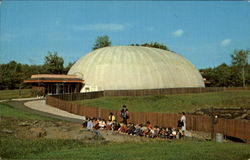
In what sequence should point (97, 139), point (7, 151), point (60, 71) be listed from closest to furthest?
point (7, 151) < point (97, 139) < point (60, 71)

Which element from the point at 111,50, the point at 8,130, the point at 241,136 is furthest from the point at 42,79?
the point at 241,136

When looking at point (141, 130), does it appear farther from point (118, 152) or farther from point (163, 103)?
point (163, 103)

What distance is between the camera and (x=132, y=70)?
73750 millimetres

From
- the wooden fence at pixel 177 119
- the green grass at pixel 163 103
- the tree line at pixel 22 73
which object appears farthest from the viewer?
the tree line at pixel 22 73

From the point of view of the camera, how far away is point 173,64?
81938mm

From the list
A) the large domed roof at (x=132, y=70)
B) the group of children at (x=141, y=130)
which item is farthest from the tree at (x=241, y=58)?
the group of children at (x=141, y=130)

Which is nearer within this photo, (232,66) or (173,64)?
(173,64)

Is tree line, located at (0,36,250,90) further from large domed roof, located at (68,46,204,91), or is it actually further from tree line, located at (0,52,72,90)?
large domed roof, located at (68,46,204,91)

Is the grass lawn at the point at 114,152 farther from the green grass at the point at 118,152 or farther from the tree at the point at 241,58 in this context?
the tree at the point at 241,58

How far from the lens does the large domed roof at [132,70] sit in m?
71.6

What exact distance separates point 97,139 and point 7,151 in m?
6.70

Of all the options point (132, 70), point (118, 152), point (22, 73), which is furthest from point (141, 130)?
point (22, 73)

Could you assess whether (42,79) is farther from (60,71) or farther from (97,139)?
(97,139)

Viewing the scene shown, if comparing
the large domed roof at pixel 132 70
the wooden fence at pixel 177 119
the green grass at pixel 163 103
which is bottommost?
the wooden fence at pixel 177 119
